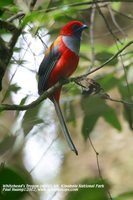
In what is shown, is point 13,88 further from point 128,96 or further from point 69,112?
point 128,96

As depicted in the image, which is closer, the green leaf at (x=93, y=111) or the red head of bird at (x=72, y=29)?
the green leaf at (x=93, y=111)

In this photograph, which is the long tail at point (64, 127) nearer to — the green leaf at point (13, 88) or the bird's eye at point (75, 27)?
the green leaf at point (13, 88)

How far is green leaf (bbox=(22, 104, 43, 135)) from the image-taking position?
124 centimetres

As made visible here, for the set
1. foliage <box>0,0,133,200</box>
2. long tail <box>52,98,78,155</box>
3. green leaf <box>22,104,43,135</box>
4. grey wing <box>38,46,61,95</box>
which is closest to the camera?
foliage <box>0,0,133,200</box>

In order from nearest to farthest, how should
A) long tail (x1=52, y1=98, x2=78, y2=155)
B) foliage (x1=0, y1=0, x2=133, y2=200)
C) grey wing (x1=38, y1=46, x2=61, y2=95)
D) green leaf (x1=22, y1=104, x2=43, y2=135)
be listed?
foliage (x1=0, y1=0, x2=133, y2=200)
green leaf (x1=22, y1=104, x2=43, y2=135)
long tail (x1=52, y1=98, x2=78, y2=155)
grey wing (x1=38, y1=46, x2=61, y2=95)

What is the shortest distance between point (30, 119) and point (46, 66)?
36 centimetres

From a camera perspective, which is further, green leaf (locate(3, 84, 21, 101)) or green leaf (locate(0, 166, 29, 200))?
green leaf (locate(3, 84, 21, 101))

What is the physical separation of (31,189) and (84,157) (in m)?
1.87

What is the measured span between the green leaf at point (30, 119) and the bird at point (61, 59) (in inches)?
6.9

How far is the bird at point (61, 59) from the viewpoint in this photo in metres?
1.52

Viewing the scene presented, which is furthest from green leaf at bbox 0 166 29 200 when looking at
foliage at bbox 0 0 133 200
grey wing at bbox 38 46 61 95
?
grey wing at bbox 38 46 61 95

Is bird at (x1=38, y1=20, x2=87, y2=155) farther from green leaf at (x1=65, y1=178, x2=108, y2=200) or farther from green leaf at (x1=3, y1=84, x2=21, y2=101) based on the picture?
green leaf at (x1=65, y1=178, x2=108, y2=200)

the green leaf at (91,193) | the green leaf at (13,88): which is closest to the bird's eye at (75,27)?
the green leaf at (13,88)

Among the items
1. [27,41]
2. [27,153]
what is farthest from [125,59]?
[27,153]
